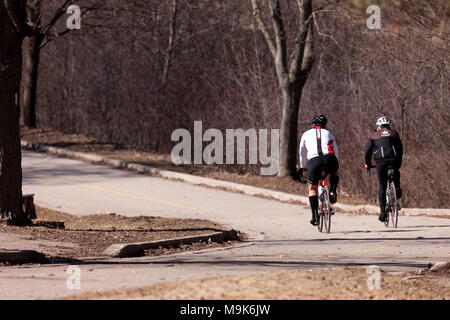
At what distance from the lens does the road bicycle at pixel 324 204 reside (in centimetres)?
1541

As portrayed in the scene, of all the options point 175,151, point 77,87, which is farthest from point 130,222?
point 77,87

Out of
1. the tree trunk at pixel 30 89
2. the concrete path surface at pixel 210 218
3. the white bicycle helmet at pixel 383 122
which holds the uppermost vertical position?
the tree trunk at pixel 30 89

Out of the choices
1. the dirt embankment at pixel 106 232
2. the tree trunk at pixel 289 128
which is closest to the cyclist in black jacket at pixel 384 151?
the dirt embankment at pixel 106 232

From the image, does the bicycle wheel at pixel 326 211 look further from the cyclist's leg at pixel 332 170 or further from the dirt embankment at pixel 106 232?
the dirt embankment at pixel 106 232

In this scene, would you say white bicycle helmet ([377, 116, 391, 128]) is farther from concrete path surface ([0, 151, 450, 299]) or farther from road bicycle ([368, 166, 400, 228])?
concrete path surface ([0, 151, 450, 299])

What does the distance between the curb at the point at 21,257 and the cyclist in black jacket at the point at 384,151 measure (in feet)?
23.2

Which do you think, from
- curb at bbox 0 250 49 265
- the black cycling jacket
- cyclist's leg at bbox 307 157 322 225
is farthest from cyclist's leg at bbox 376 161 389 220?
curb at bbox 0 250 49 265

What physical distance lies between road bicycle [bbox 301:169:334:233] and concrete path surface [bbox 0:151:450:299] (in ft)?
0.79

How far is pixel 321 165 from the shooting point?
15242 mm

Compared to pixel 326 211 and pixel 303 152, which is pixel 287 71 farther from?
pixel 326 211

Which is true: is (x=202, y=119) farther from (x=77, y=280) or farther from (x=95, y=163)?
(x=77, y=280)

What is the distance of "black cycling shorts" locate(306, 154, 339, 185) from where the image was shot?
15203mm

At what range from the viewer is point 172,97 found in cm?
3694

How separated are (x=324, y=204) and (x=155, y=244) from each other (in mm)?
3483
